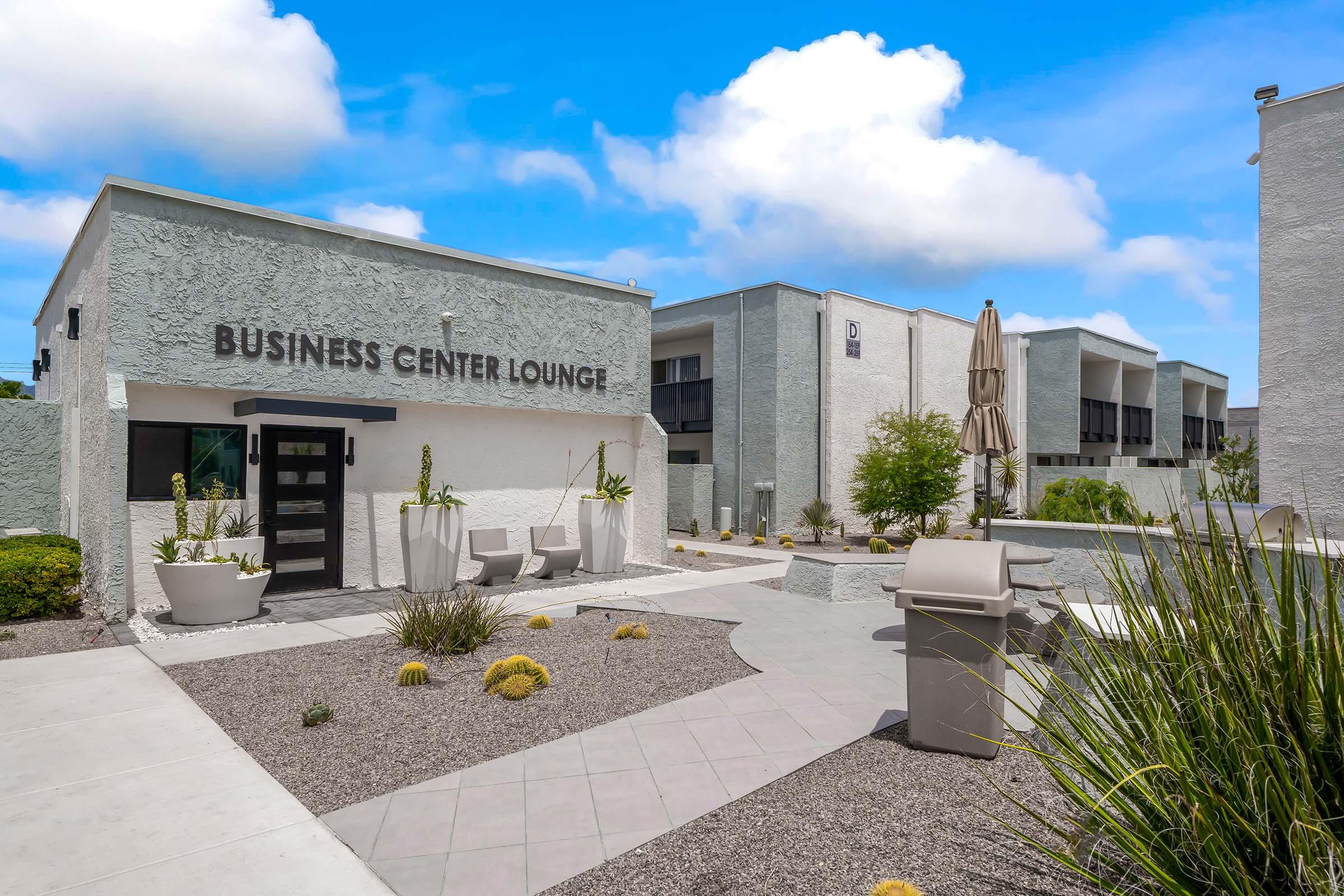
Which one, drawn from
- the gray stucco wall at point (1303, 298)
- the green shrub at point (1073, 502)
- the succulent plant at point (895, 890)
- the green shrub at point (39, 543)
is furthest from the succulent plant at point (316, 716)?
the green shrub at point (1073, 502)

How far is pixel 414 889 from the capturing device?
312cm

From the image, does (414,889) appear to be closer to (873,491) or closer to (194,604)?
(194,604)

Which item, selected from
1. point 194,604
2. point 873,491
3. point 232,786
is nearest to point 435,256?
point 194,604

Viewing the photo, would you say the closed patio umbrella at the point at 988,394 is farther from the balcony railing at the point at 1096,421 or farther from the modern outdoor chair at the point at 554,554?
the balcony railing at the point at 1096,421

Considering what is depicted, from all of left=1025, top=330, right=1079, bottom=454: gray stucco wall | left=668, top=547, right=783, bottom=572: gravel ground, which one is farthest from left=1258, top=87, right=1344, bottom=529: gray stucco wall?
left=1025, top=330, right=1079, bottom=454: gray stucco wall

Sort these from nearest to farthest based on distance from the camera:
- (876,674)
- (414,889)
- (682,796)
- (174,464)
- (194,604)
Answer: (414,889), (682,796), (876,674), (194,604), (174,464)

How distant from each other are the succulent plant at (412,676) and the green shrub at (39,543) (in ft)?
20.0

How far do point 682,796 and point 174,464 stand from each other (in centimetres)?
840

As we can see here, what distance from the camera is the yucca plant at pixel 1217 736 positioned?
2057 mm

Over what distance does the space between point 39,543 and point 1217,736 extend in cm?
1161

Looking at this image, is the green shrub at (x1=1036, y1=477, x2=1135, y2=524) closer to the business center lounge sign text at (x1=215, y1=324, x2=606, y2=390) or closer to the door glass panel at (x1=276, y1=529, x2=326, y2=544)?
the business center lounge sign text at (x1=215, y1=324, x2=606, y2=390)

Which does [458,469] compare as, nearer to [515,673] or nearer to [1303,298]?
[515,673]

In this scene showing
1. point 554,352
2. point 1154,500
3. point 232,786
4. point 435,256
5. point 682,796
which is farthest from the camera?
point 1154,500

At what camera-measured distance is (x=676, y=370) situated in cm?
2405
